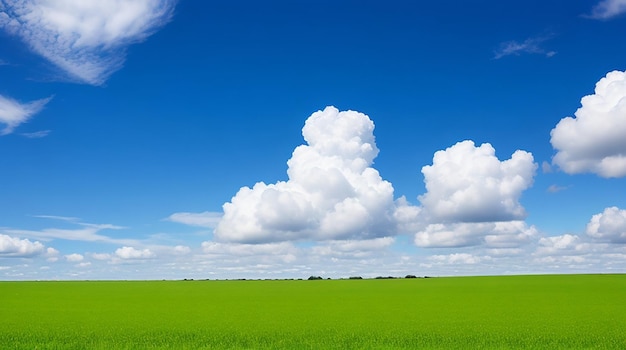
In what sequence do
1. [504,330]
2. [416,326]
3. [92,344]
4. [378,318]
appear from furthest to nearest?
[378,318]
[416,326]
[504,330]
[92,344]

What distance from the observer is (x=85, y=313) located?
135 feet

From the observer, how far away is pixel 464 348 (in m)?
22.7

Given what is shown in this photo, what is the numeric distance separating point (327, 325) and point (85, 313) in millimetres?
21600

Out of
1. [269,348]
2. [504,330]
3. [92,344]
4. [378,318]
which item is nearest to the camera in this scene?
[269,348]

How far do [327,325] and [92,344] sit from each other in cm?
1334

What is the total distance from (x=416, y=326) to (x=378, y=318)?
5.17 meters

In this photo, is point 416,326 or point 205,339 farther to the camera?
point 416,326

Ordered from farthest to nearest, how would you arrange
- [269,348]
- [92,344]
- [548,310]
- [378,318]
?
[548,310] → [378,318] → [92,344] → [269,348]

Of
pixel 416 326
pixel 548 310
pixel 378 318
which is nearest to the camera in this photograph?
pixel 416 326

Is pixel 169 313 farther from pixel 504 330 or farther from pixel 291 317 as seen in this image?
pixel 504 330

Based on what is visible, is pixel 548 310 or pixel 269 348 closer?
pixel 269 348

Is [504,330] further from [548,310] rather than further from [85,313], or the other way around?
[85,313]

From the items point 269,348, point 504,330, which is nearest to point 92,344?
point 269,348

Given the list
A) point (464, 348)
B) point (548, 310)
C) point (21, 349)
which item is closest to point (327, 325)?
point (464, 348)
